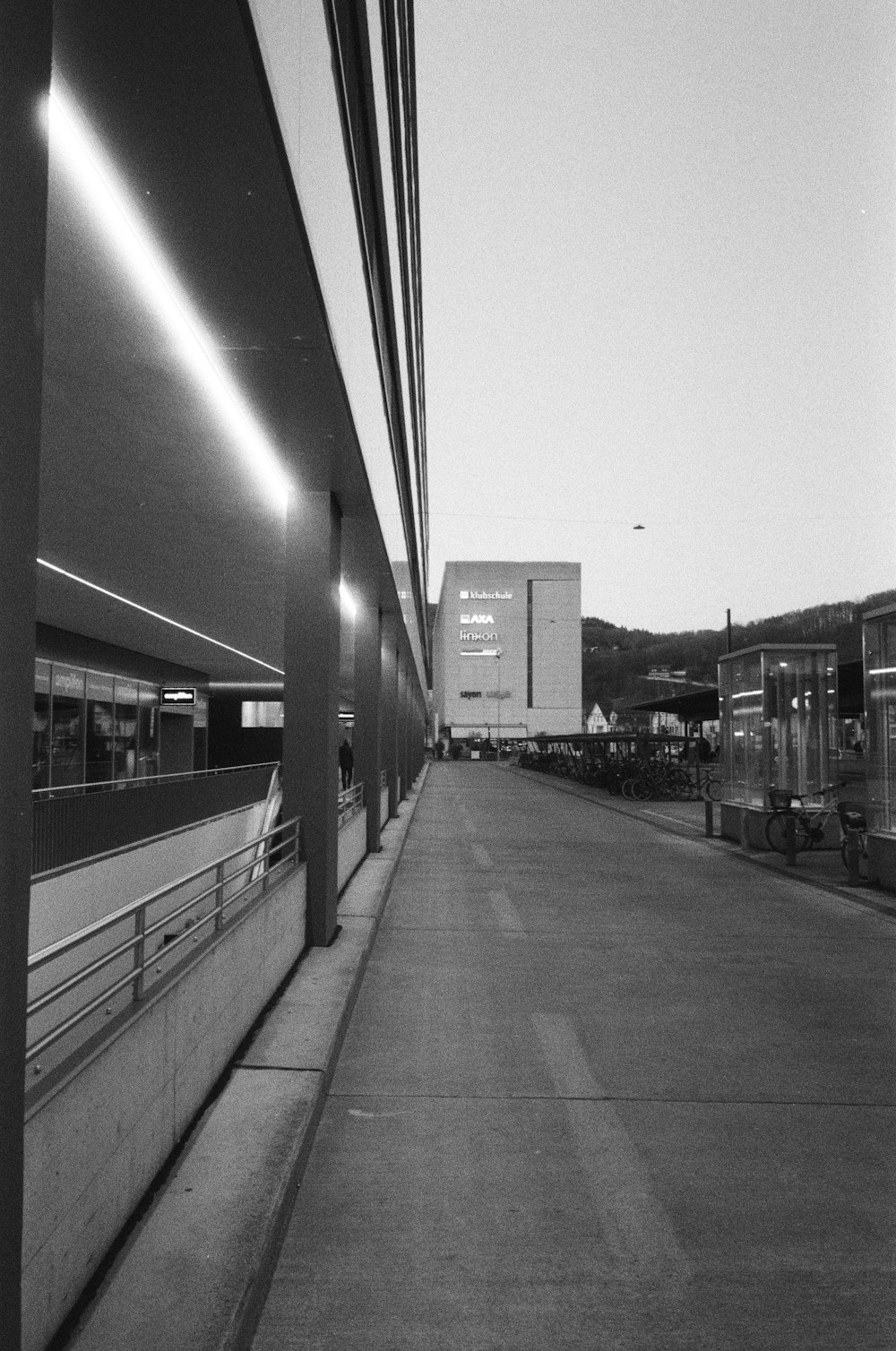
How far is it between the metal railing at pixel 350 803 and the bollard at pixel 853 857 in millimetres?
6326

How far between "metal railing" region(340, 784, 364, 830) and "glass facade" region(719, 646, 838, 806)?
678 centimetres

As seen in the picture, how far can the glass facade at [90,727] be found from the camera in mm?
23172

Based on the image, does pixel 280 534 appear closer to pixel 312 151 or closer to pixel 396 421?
pixel 396 421

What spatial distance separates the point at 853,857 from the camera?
43.0 ft

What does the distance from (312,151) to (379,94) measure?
4.58 metres

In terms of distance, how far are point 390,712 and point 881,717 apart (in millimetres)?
11943

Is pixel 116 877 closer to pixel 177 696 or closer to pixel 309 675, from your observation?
pixel 309 675

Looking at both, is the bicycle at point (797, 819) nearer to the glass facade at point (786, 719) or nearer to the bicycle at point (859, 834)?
the glass facade at point (786, 719)

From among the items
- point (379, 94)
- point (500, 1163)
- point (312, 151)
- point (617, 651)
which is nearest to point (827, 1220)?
point (500, 1163)

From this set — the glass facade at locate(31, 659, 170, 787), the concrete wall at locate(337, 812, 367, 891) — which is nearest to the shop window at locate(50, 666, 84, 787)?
the glass facade at locate(31, 659, 170, 787)

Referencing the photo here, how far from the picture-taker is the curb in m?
2.96

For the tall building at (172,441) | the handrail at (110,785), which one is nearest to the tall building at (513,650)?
the handrail at (110,785)

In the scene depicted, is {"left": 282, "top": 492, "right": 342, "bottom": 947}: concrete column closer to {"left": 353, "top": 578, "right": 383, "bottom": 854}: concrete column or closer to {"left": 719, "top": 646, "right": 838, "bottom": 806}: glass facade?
{"left": 353, "top": 578, "right": 383, "bottom": 854}: concrete column

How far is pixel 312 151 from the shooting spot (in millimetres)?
4539
